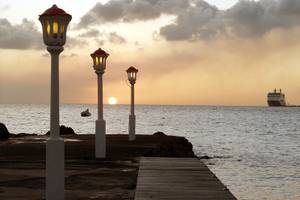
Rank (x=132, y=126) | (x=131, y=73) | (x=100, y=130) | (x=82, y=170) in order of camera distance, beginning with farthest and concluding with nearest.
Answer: (x=132, y=126), (x=131, y=73), (x=100, y=130), (x=82, y=170)

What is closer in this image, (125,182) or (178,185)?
(178,185)

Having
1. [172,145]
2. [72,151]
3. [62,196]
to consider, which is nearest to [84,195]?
[62,196]

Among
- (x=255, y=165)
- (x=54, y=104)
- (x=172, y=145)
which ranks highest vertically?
(x=54, y=104)

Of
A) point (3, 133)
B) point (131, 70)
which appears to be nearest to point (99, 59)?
point (131, 70)

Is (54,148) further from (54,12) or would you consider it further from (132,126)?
(132,126)

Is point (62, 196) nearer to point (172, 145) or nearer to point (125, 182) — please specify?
point (125, 182)

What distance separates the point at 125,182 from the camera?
1404 centimetres

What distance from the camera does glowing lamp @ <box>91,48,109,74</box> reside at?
19.3 meters

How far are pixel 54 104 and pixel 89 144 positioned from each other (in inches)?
632

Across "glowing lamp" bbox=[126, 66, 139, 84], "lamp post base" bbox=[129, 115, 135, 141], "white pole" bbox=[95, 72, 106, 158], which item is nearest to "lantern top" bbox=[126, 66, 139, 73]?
"glowing lamp" bbox=[126, 66, 139, 84]

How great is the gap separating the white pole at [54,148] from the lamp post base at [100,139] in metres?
8.72

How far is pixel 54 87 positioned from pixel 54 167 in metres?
1.52

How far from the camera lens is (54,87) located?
35.6 feet

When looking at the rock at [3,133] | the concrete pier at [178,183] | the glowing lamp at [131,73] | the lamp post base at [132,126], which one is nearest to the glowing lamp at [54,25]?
the concrete pier at [178,183]
